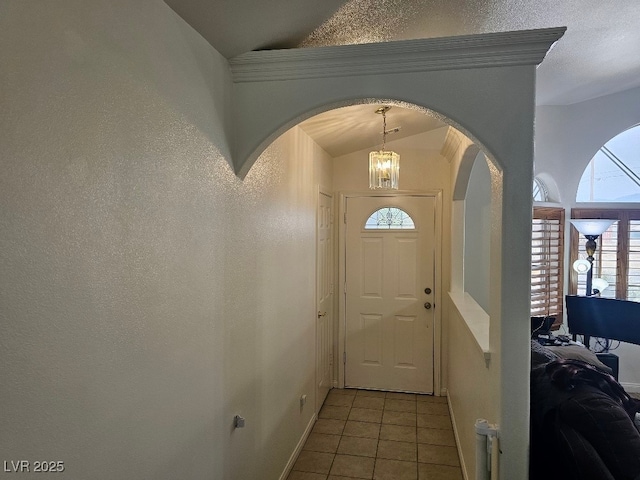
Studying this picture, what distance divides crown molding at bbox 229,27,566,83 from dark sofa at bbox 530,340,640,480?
143cm

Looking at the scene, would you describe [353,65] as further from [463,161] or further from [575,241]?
[575,241]

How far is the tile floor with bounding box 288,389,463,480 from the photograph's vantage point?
9.25 ft

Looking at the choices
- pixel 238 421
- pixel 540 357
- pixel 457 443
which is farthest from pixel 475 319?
pixel 238 421

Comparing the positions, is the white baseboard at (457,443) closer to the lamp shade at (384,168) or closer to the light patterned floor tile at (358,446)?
the light patterned floor tile at (358,446)

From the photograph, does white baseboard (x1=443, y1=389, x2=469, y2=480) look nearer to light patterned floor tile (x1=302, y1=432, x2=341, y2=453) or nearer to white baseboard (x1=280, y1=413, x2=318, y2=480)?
light patterned floor tile (x1=302, y1=432, x2=341, y2=453)

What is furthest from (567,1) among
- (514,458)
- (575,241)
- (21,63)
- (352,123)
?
(575,241)

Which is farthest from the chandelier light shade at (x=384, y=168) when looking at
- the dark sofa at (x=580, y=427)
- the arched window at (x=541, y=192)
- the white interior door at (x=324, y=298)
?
the arched window at (x=541, y=192)

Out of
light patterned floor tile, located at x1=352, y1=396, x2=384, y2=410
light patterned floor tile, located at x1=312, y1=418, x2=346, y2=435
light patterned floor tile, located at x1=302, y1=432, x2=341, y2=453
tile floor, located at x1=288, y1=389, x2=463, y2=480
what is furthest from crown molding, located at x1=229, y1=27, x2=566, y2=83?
light patterned floor tile, located at x1=352, y1=396, x2=384, y2=410

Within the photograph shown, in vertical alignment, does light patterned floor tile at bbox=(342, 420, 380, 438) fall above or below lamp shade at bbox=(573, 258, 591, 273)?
below

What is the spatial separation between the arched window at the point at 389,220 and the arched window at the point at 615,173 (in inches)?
82.7

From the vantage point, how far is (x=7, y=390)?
0.82 m

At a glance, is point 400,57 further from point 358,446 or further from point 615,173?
point 615,173

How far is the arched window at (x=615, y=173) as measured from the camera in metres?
4.51

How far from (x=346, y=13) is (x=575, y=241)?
404 cm
